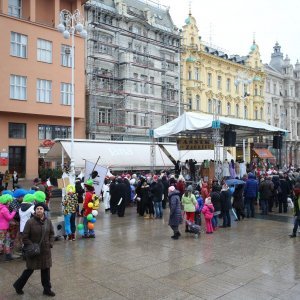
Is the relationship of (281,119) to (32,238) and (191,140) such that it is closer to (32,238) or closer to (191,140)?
(191,140)

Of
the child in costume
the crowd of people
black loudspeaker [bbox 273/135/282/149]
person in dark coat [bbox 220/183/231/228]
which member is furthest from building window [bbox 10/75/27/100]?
person in dark coat [bbox 220/183/231/228]

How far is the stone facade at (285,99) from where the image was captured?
70.4 m

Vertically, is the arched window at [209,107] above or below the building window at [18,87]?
above

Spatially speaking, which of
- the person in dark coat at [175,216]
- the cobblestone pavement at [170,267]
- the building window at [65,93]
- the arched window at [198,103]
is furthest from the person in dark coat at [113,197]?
the arched window at [198,103]

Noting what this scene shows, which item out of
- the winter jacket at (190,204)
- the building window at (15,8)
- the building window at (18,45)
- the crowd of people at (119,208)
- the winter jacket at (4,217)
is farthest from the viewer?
the building window at (15,8)

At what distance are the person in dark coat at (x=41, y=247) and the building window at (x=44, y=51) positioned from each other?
29.6 meters

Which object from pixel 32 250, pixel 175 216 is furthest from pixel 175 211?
pixel 32 250

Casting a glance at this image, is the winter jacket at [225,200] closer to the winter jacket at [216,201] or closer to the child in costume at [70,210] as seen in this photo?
the winter jacket at [216,201]

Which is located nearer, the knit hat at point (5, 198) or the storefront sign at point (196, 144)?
the knit hat at point (5, 198)

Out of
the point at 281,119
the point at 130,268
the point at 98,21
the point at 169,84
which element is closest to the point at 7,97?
the point at 98,21

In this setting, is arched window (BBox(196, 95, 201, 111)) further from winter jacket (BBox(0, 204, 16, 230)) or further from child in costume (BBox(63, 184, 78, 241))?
winter jacket (BBox(0, 204, 16, 230))

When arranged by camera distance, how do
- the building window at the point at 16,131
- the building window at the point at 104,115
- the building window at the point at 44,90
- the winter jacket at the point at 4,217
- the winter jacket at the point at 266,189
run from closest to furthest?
the winter jacket at the point at 4,217
the winter jacket at the point at 266,189
the building window at the point at 16,131
the building window at the point at 44,90
the building window at the point at 104,115

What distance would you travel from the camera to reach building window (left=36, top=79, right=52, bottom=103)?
3325cm

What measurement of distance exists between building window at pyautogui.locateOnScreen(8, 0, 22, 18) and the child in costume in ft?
94.6
